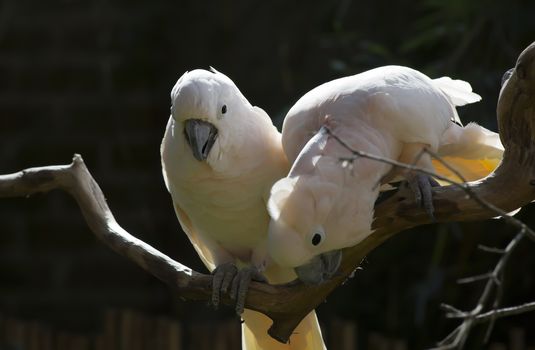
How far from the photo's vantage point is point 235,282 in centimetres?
202

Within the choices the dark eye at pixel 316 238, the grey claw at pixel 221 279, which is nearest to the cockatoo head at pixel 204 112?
the grey claw at pixel 221 279

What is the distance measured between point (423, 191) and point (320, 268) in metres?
0.25

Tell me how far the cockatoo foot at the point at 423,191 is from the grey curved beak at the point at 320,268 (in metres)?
0.19

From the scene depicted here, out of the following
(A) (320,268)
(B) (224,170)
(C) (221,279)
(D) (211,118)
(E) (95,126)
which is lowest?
(E) (95,126)

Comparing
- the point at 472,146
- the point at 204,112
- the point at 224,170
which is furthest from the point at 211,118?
the point at 472,146

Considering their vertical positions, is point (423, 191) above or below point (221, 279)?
above

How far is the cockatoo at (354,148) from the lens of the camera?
1.70m

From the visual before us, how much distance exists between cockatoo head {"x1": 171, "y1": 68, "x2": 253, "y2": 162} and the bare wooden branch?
0.26 m

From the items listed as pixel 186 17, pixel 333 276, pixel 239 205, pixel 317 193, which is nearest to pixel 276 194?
pixel 317 193

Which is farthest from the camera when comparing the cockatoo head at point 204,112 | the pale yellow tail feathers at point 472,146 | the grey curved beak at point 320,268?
the pale yellow tail feathers at point 472,146

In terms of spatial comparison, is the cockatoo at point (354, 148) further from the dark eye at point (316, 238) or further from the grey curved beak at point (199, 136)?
the grey curved beak at point (199, 136)

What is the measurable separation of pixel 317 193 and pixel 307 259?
123mm

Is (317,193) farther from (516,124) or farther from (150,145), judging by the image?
(150,145)

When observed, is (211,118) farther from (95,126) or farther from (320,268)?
(95,126)
